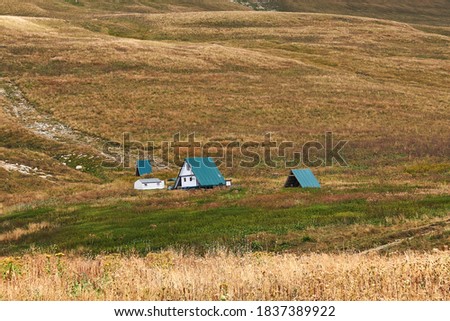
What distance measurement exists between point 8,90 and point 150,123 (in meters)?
29.3

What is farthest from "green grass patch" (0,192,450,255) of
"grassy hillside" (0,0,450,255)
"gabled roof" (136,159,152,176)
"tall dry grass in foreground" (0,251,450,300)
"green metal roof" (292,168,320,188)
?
"gabled roof" (136,159,152,176)

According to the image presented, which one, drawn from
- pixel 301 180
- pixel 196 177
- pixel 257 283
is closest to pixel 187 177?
pixel 196 177

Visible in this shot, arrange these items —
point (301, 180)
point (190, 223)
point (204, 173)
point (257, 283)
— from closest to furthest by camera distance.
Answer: point (257, 283) < point (190, 223) < point (301, 180) < point (204, 173)

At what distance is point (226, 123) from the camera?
84.2 metres

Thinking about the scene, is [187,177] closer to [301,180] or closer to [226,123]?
[301,180]

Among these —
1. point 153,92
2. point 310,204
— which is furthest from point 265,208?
point 153,92

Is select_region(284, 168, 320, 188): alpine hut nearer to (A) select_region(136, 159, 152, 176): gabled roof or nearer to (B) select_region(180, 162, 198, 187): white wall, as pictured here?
(B) select_region(180, 162, 198, 187): white wall

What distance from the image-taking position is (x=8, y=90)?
9869 cm

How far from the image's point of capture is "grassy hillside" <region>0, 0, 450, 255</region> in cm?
2820

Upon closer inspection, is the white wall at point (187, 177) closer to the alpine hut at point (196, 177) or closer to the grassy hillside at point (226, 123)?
the alpine hut at point (196, 177)

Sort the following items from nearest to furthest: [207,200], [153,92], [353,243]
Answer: [353,243] → [207,200] → [153,92]

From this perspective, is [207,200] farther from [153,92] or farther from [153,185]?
[153,92]

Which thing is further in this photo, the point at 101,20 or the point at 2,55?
the point at 101,20

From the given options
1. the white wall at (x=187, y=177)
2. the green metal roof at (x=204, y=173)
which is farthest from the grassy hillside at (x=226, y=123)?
the white wall at (x=187, y=177)
